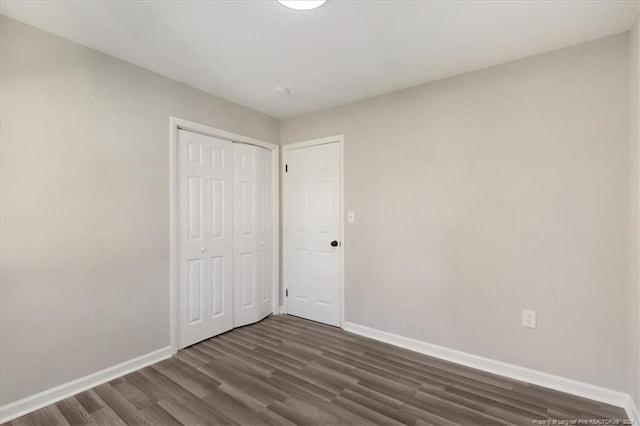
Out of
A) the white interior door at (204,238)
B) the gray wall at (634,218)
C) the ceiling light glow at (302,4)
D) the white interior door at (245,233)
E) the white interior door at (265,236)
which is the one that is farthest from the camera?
the white interior door at (265,236)

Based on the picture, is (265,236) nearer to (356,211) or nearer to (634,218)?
(356,211)

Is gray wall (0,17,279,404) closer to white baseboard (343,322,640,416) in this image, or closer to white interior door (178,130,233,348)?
white interior door (178,130,233,348)

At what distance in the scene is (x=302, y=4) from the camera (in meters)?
1.66

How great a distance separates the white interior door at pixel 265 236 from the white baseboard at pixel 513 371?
4.18ft

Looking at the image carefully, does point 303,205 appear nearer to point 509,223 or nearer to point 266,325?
point 266,325

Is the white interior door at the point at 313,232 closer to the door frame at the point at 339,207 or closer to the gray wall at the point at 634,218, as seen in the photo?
the door frame at the point at 339,207

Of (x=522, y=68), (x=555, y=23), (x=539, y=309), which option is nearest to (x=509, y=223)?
(x=539, y=309)

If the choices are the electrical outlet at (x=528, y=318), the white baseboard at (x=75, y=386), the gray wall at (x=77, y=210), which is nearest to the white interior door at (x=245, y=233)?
the gray wall at (x=77, y=210)

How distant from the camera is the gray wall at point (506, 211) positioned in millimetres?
1986

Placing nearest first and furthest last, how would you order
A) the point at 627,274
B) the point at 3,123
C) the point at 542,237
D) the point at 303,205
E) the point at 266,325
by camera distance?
the point at 3,123, the point at 627,274, the point at 542,237, the point at 266,325, the point at 303,205

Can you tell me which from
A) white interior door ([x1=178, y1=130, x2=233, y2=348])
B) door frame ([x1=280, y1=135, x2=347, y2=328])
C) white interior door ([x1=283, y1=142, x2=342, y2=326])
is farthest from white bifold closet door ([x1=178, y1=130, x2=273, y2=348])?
white interior door ([x1=283, y1=142, x2=342, y2=326])

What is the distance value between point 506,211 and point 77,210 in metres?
3.26

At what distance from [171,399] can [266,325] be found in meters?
1.41

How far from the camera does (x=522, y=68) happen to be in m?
2.27
